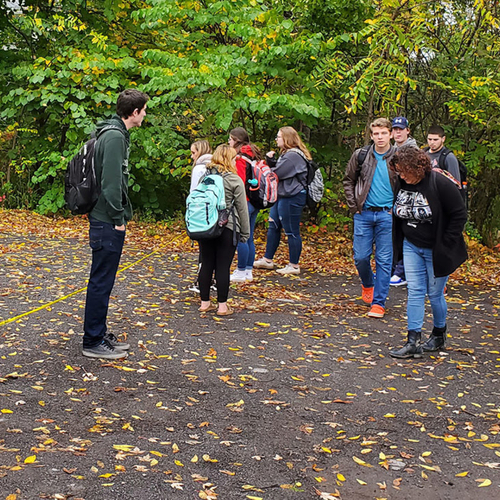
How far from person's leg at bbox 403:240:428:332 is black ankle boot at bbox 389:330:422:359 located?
0.10 m

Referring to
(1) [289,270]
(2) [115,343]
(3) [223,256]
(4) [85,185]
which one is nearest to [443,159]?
(1) [289,270]

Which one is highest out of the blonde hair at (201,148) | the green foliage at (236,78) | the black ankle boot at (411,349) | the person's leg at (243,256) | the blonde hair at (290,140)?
the green foliage at (236,78)

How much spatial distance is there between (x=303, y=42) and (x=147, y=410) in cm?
768

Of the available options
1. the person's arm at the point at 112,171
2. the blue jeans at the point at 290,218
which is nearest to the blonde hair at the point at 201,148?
the blue jeans at the point at 290,218

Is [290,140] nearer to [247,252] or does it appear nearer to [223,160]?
[247,252]

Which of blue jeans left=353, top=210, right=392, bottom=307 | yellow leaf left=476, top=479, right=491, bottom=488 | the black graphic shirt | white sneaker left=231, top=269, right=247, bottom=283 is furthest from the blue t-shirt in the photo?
yellow leaf left=476, top=479, right=491, bottom=488

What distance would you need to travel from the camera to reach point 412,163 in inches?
229

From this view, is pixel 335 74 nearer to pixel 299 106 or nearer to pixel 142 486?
pixel 299 106

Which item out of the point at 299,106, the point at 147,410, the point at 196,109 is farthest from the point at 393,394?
the point at 196,109

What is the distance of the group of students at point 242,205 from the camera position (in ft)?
23.7

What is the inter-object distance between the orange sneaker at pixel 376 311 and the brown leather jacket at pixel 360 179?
43.9 inches

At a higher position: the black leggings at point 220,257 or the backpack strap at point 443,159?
the backpack strap at point 443,159

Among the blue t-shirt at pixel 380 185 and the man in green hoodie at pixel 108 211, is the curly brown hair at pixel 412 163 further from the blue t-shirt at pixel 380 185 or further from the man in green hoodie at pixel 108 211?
the man in green hoodie at pixel 108 211

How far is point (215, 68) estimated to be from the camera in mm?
10891
